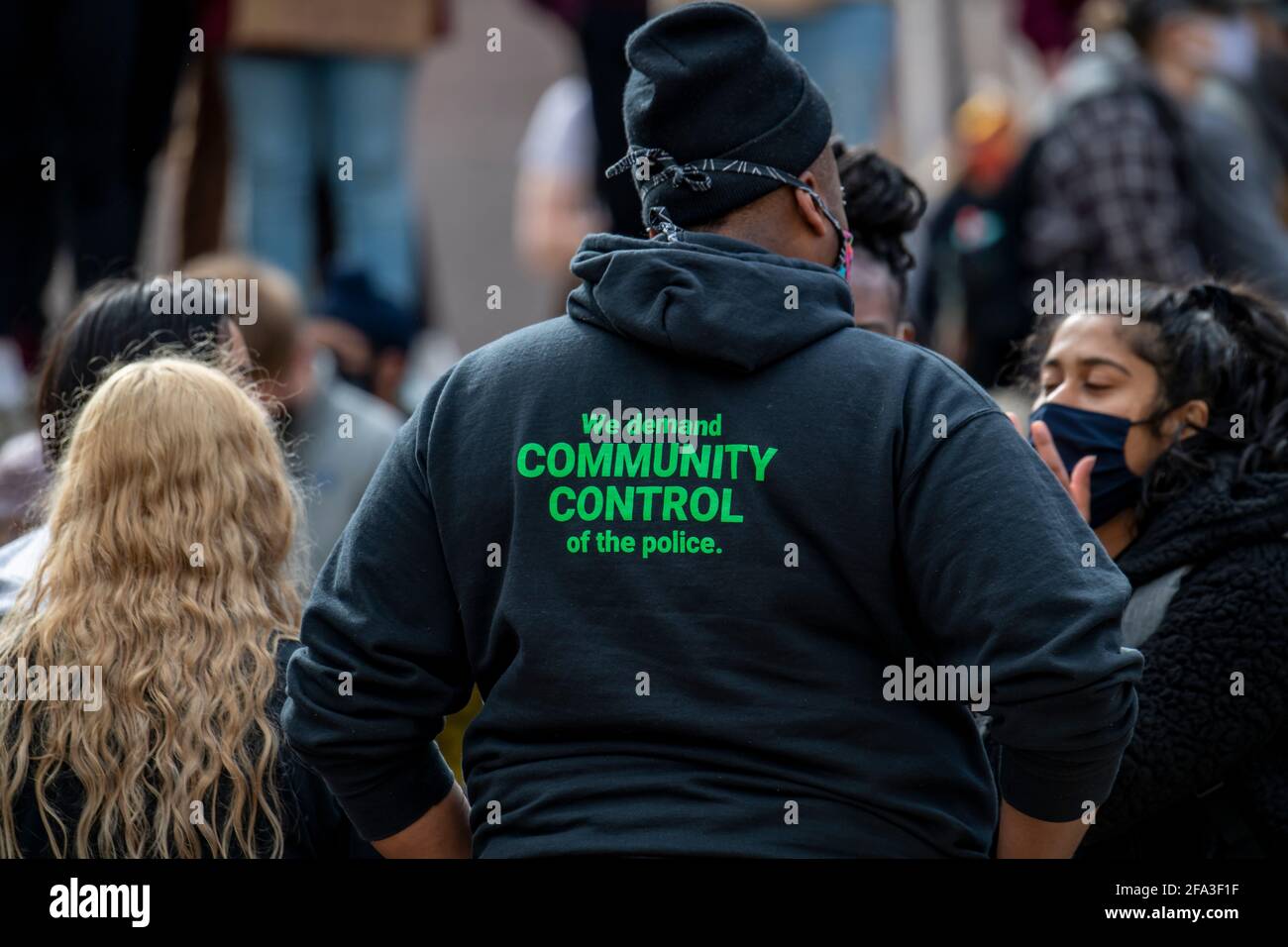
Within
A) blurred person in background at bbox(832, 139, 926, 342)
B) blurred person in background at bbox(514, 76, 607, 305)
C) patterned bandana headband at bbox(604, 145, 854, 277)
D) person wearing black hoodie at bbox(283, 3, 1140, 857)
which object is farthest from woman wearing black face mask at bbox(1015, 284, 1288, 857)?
blurred person in background at bbox(514, 76, 607, 305)

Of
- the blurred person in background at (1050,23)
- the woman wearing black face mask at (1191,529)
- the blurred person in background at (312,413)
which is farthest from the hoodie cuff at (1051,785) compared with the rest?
the blurred person in background at (1050,23)

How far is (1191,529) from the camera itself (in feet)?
9.77

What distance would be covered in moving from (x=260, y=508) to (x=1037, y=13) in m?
5.39

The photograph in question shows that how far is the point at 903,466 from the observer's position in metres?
2.25

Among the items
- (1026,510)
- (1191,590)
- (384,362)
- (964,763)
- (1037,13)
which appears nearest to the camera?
(1026,510)

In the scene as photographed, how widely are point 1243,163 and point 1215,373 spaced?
135 inches

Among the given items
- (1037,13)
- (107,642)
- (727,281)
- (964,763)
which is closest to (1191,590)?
(964,763)

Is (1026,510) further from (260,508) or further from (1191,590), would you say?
(260,508)

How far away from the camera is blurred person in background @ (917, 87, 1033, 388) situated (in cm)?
677

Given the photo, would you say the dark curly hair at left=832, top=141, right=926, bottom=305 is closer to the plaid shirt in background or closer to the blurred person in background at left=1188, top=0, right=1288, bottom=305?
the blurred person in background at left=1188, top=0, right=1288, bottom=305

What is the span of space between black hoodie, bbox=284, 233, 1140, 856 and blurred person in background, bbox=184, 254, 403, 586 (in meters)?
2.25

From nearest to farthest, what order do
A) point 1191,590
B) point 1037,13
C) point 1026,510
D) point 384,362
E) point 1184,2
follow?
point 1026,510 → point 1191,590 → point 384,362 → point 1184,2 → point 1037,13

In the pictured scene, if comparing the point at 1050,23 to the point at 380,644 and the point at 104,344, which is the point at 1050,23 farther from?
the point at 380,644

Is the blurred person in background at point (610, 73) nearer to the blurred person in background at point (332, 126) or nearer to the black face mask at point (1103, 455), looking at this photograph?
the blurred person in background at point (332, 126)
